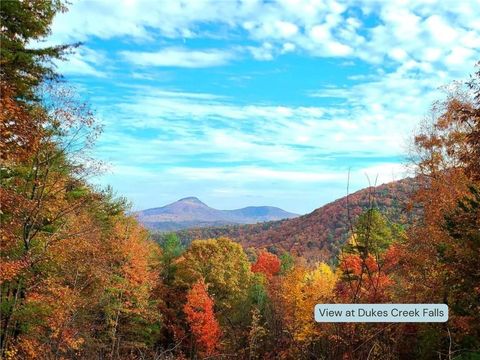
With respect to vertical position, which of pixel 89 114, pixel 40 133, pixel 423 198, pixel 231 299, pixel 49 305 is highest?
pixel 89 114

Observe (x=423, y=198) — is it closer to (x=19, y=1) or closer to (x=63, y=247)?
(x=63, y=247)

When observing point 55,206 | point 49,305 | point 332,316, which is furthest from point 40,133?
point 332,316

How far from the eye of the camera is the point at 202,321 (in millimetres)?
31438

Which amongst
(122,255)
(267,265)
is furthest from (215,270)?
(267,265)

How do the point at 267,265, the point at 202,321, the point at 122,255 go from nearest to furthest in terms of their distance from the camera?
the point at 122,255 < the point at 202,321 < the point at 267,265

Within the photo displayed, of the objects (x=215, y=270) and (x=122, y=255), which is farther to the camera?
(x=215, y=270)

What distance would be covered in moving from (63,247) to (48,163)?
2.79m

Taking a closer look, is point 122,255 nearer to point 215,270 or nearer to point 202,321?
point 202,321

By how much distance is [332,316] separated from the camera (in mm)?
4082

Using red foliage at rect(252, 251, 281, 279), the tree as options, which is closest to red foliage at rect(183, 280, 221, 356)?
the tree

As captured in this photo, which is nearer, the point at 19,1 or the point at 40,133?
the point at 19,1

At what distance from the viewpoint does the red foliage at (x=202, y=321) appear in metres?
31.2

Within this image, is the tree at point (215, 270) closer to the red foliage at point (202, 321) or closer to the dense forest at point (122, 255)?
the red foliage at point (202, 321)

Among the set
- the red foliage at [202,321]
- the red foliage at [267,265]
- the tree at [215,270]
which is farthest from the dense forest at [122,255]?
the red foliage at [267,265]
